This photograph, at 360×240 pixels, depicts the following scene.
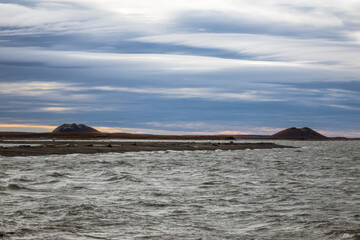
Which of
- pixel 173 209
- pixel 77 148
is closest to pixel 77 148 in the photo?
pixel 77 148

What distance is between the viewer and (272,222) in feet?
45.3

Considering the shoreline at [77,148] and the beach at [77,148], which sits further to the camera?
the beach at [77,148]

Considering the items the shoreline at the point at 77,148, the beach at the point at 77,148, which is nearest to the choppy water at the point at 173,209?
the shoreline at the point at 77,148

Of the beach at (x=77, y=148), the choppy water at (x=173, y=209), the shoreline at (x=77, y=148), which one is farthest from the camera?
the beach at (x=77, y=148)

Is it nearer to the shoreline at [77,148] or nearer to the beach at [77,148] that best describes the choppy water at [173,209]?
the shoreline at [77,148]

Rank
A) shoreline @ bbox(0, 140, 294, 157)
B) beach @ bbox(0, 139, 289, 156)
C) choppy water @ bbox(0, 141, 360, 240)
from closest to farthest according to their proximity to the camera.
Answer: choppy water @ bbox(0, 141, 360, 240) → shoreline @ bbox(0, 140, 294, 157) → beach @ bbox(0, 139, 289, 156)

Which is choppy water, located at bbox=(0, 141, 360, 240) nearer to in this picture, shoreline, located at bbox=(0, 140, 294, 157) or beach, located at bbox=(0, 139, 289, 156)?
shoreline, located at bbox=(0, 140, 294, 157)

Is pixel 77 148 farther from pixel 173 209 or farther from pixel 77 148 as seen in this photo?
pixel 173 209

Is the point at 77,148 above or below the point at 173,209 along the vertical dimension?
above

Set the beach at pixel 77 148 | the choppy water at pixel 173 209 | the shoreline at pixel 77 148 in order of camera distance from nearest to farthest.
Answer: the choppy water at pixel 173 209 → the shoreline at pixel 77 148 → the beach at pixel 77 148

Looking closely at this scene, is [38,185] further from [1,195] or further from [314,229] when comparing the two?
[314,229]

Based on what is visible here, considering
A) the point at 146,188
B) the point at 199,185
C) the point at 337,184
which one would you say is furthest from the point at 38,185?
the point at 337,184

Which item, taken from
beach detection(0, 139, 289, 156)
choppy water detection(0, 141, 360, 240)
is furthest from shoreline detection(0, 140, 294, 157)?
choppy water detection(0, 141, 360, 240)

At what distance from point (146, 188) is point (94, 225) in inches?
351
